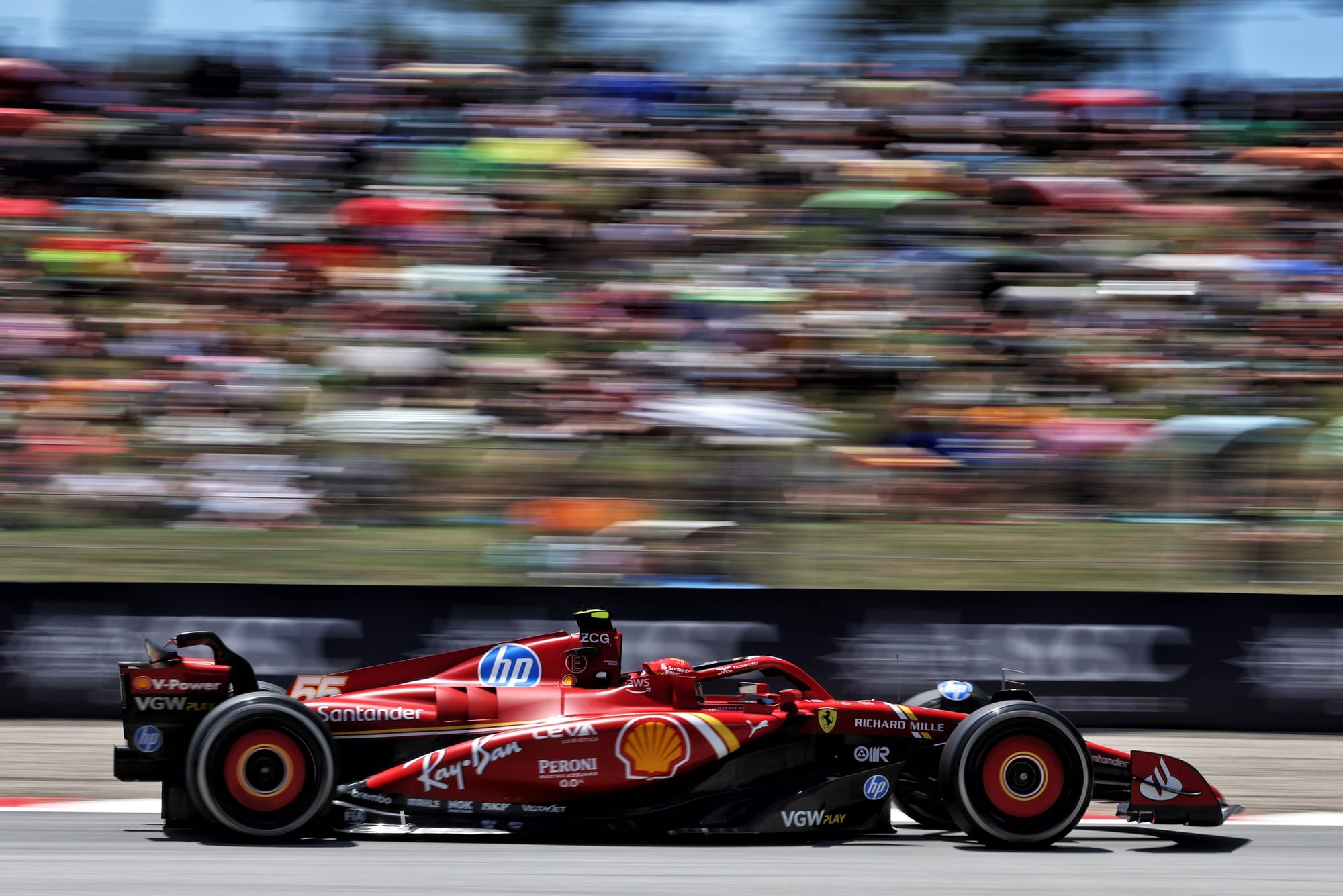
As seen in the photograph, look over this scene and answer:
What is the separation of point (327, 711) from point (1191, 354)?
8.04 m

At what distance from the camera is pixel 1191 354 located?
37.2 ft

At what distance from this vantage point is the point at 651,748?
18.2 feet

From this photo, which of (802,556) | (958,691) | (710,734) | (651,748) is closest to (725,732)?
(710,734)

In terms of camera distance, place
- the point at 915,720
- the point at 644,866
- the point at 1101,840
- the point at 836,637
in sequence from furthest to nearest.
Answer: the point at 836,637 < the point at 1101,840 < the point at 915,720 < the point at 644,866

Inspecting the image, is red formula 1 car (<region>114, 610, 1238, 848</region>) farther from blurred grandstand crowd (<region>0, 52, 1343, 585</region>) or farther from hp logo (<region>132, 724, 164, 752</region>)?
blurred grandstand crowd (<region>0, 52, 1343, 585</region>)

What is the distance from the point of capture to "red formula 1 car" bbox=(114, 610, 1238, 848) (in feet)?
18.0

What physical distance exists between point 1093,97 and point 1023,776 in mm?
9741

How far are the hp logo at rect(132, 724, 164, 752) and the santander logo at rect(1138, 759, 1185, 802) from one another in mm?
3820

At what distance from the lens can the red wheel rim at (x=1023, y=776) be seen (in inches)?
223

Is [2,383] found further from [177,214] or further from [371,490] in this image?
[371,490]

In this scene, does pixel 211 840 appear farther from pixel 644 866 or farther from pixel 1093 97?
pixel 1093 97

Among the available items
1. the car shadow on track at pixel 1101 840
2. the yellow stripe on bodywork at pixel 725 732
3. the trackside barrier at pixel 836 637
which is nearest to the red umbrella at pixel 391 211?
the trackside barrier at pixel 836 637

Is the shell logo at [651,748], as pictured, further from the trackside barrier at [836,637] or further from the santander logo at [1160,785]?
the trackside barrier at [836,637]

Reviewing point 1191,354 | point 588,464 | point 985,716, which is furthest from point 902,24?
point 985,716
